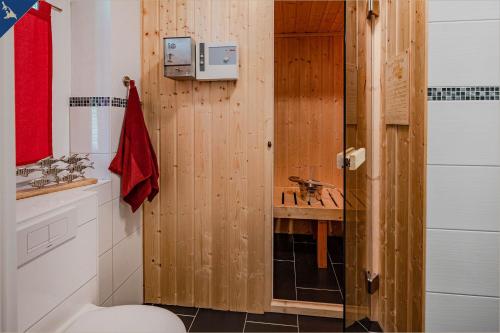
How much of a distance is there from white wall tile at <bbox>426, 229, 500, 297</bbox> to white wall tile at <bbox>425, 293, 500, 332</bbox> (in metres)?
0.03

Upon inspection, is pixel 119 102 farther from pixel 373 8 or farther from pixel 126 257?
pixel 373 8

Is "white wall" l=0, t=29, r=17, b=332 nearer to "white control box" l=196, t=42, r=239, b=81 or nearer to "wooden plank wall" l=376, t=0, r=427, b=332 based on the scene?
"wooden plank wall" l=376, t=0, r=427, b=332

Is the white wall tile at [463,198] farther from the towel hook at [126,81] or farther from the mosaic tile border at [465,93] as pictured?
the towel hook at [126,81]

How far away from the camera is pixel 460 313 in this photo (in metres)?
1.31

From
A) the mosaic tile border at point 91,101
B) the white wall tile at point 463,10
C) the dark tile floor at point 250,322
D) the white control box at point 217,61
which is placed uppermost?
the white control box at point 217,61

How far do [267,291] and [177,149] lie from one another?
1259 mm

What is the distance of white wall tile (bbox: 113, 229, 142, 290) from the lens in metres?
2.21

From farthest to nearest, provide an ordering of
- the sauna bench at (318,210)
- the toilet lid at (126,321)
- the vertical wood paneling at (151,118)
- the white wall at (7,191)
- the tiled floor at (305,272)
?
the sauna bench at (318,210), the tiled floor at (305,272), the vertical wood paneling at (151,118), the toilet lid at (126,321), the white wall at (7,191)

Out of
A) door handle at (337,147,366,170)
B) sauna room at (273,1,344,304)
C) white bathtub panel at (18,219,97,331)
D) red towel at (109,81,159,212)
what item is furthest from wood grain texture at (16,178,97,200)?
sauna room at (273,1,344,304)

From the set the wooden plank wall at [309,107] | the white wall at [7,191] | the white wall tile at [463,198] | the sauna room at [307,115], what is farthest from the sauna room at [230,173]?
the wooden plank wall at [309,107]

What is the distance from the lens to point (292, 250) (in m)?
3.70

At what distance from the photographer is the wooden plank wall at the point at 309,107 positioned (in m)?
4.04

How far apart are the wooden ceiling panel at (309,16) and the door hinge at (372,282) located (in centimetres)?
250

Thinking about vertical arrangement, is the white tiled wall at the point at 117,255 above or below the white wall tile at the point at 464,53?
below
